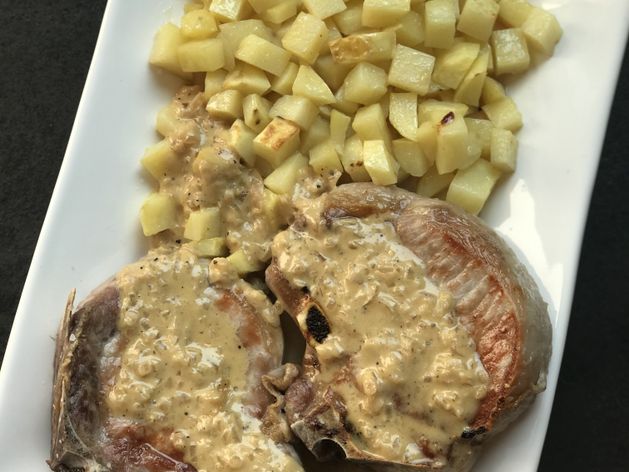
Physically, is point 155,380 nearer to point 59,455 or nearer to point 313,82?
point 59,455

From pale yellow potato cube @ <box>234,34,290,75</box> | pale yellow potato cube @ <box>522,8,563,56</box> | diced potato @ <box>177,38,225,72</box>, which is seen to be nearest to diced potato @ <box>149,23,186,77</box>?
diced potato @ <box>177,38,225,72</box>

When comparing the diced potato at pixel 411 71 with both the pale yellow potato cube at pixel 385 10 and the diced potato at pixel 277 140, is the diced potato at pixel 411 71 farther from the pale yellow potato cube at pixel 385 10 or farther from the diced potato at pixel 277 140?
the diced potato at pixel 277 140

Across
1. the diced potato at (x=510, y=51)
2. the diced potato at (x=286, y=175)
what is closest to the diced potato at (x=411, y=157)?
the diced potato at (x=286, y=175)

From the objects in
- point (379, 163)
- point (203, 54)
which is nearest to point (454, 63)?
point (379, 163)

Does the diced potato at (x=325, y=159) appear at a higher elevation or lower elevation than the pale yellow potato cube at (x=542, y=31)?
lower

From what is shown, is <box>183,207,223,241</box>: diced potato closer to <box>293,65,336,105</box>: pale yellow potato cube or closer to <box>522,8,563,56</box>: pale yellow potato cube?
<box>293,65,336,105</box>: pale yellow potato cube
